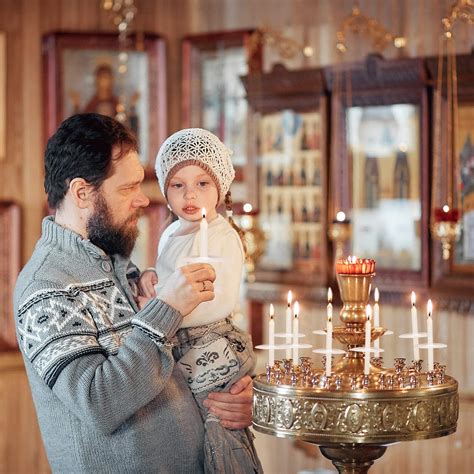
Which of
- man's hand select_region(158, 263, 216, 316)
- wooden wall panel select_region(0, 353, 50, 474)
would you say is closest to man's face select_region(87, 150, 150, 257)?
man's hand select_region(158, 263, 216, 316)

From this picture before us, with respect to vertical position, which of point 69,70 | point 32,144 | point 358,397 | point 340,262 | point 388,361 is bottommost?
Answer: point 388,361

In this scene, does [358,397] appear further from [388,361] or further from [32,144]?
[32,144]

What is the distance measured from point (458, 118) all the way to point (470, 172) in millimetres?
268

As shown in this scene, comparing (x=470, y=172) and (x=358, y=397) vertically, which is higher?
(x=470, y=172)

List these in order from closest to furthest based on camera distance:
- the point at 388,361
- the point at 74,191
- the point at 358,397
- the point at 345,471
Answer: the point at 358,397
the point at 345,471
the point at 74,191
the point at 388,361

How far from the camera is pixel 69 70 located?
6.48m

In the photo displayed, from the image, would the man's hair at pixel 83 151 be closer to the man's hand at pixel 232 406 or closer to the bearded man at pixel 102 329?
the bearded man at pixel 102 329

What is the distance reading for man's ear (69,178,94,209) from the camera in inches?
121

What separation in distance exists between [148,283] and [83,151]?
49 cm

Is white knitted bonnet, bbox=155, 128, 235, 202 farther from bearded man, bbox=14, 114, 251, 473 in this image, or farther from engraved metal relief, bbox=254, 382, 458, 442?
engraved metal relief, bbox=254, 382, 458, 442

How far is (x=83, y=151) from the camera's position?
121 inches

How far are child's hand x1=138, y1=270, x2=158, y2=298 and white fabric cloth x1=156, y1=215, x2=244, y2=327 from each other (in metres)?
0.02

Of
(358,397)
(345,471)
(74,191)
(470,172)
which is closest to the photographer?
(358,397)

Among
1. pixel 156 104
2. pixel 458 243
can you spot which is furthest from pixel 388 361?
pixel 156 104
